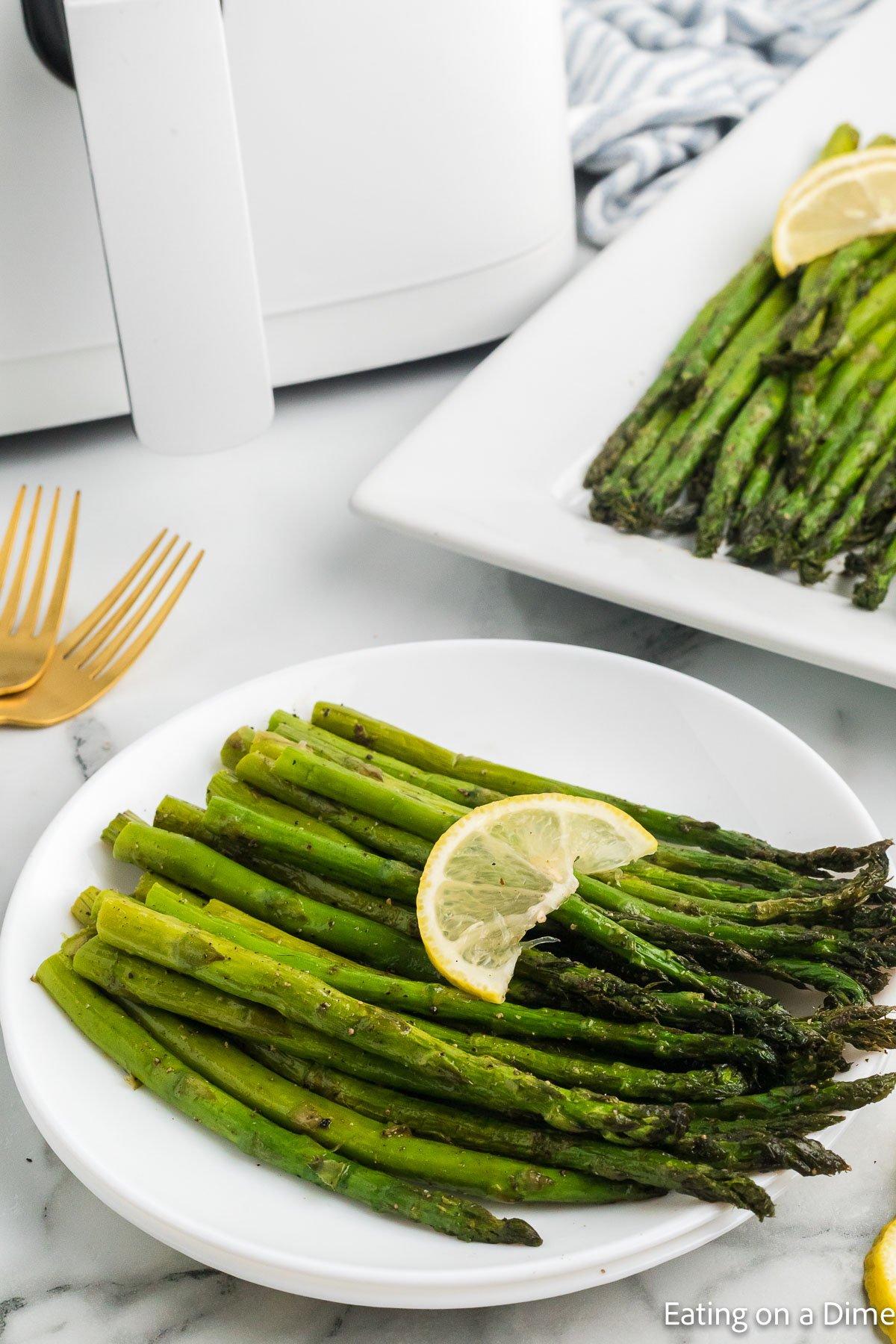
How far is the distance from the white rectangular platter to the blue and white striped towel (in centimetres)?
22

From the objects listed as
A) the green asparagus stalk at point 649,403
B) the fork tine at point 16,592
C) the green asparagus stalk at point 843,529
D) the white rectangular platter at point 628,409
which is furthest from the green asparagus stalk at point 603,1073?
the green asparagus stalk at point 649,403

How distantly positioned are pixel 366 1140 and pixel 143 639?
1051 mm

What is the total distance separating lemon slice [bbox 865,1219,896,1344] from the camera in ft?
3.97

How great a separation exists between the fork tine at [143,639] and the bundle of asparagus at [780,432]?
0.70 meters

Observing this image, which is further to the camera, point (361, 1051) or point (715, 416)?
point (715, 416)

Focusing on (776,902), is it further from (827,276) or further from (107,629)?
(827,276)

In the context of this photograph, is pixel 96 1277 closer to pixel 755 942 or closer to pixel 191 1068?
pixel 191 1068

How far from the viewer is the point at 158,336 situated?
5.84 ft

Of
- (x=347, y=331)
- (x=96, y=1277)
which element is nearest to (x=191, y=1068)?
(x=96, y=1277)

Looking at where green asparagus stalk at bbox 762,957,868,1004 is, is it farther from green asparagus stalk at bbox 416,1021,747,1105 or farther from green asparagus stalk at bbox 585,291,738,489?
green asparagus stalk at bbox 585,291,738,489

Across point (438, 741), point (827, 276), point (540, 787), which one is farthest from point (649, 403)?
point (540, 787)

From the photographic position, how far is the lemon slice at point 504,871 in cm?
133

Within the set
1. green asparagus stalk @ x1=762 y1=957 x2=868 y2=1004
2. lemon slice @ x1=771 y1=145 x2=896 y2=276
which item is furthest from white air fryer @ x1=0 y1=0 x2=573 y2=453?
green asparagus stalk @ x1=762 y1=957 x2=868 y2=1004

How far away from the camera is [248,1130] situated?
129 centimetres
